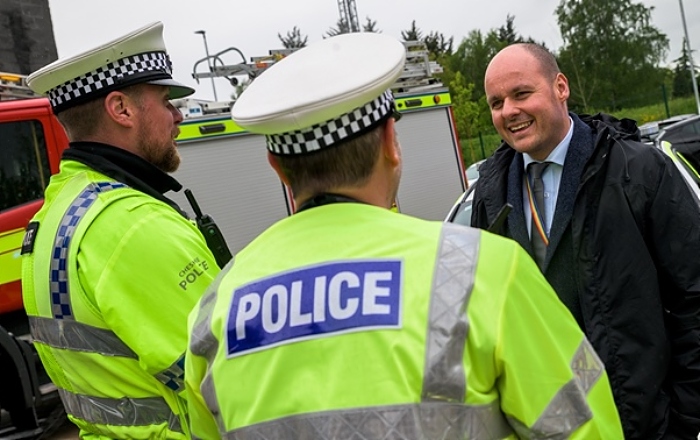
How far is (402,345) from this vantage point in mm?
1119

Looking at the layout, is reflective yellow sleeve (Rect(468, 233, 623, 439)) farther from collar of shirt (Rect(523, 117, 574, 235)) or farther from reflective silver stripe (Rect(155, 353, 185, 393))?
collar of shirt (Rect(523, 117, 574, 235))

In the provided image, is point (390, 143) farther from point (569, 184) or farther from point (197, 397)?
point (569, 184)

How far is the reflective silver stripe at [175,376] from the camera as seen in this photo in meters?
1.66

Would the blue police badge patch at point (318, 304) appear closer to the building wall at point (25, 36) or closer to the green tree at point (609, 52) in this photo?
the building wall at point (25, 36)

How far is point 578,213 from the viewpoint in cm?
213

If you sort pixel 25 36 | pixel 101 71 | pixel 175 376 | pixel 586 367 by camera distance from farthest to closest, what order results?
1. pixel 25 36
2. pixel 101 71
3. pixel 175 376
4. pixel 586 367

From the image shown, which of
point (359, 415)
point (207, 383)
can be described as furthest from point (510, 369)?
point (207, 383)

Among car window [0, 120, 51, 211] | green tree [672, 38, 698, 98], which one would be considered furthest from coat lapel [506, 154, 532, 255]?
green tree [672, 38, 698, 98]

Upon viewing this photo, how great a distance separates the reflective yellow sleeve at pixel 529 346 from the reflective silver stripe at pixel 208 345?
47 centimetres

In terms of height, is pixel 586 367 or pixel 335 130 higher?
pixel 335 130

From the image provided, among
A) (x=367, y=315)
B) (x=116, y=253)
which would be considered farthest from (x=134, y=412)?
(x=367, y=315)

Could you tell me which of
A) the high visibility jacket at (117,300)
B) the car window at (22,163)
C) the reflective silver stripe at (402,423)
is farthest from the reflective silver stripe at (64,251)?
the car window at (22,163)

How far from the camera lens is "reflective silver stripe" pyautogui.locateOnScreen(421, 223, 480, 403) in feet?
3.64

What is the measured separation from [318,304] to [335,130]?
296mm
